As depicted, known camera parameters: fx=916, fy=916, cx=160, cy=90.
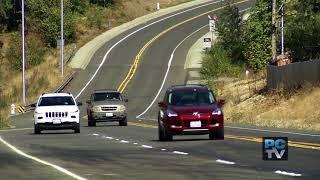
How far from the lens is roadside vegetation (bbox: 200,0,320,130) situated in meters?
47.6

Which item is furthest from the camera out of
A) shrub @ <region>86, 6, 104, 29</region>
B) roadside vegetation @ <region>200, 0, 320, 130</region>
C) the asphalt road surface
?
shrub @ <region>86, 6, 104, 29</region>

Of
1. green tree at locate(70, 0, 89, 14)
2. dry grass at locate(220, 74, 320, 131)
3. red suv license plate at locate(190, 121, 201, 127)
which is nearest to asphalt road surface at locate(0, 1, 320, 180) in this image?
red suv license plate at locate(190, 121, 201, 127)

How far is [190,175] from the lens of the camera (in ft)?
56.0

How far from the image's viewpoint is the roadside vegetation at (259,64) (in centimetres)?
4762

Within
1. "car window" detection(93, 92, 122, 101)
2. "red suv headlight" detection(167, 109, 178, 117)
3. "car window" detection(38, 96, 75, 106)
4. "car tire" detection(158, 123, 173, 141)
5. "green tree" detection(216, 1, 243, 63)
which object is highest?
"green tree" detection(216, 1, 243, 63)

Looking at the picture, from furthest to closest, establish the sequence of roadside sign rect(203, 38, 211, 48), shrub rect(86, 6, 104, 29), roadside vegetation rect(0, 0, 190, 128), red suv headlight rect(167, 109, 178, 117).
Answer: shrub rect(86, 6, 104, 29), roadside sign rect(203, 38, 211, 48), roadside vegetation rect(0, 0, 190, 128), red suv headlight rect(167, 109, 178, 117)

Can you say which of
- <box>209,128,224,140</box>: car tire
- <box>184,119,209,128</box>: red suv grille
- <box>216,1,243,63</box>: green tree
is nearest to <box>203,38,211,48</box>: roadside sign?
<box>216,1,243,63</box>: green tree

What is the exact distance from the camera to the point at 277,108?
5088cm

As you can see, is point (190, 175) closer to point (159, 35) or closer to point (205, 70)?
point (205, 70)

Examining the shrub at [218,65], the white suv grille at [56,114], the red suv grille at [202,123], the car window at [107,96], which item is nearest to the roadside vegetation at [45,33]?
the shrub at [218,65]

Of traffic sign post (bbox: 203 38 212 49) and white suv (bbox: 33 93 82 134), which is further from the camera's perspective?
traffic sign post (bbox: 203 38 212 49)

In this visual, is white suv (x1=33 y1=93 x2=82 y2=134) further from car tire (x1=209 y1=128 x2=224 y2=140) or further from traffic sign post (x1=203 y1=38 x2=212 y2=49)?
traffic sign post (x1=203 y1=38 x2=212 y2=49)

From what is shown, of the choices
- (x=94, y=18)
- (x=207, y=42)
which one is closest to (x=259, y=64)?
(x=207, y=42)

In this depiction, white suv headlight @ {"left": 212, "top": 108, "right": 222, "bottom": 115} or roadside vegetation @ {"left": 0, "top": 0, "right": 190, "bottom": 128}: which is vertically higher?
roadside vegetation @ {"left": 0, "top": 0, "right": 190, "bottom": 128}
